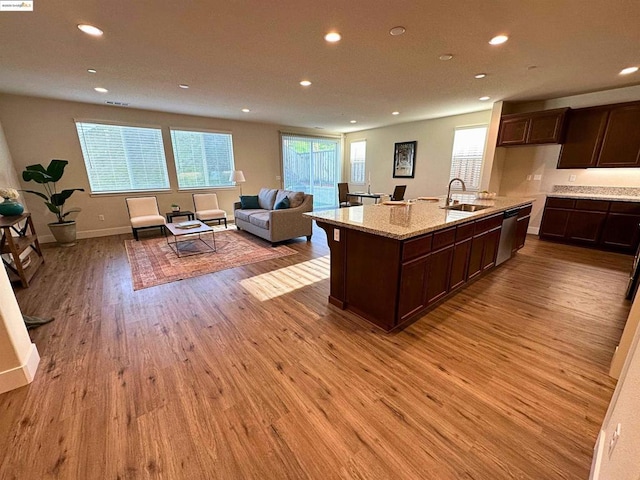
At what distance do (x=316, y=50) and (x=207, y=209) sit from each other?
439cm

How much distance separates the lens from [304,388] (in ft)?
5.49

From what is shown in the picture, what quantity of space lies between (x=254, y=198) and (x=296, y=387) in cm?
482

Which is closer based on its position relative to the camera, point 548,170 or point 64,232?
point 64,232

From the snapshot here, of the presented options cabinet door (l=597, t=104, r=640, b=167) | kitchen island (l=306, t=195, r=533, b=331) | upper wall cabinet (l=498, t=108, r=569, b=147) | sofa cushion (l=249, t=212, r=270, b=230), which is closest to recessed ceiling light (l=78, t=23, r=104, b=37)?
kitchen island (l=306, t=195, r=533, b=331)

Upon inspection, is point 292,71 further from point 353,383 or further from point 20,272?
point 20,272

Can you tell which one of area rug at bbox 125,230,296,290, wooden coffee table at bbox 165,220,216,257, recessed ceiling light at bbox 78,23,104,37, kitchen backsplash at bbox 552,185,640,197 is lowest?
area rug at bbox 125,230,296,290

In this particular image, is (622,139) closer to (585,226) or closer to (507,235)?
(585,226)

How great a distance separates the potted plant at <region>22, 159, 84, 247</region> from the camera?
4.31 metres

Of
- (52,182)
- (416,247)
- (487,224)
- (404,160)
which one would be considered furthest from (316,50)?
(52,182)

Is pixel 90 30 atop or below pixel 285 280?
atop

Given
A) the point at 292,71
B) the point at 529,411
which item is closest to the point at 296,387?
the point at 529,411

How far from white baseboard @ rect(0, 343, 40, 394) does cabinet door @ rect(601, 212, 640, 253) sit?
7.10 meters

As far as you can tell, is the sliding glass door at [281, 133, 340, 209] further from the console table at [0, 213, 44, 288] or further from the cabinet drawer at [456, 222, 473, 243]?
the cabinet drawer at [456, 222, 473, 243]

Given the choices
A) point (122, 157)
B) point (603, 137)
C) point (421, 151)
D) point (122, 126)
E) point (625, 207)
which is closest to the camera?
point (625, 207)
